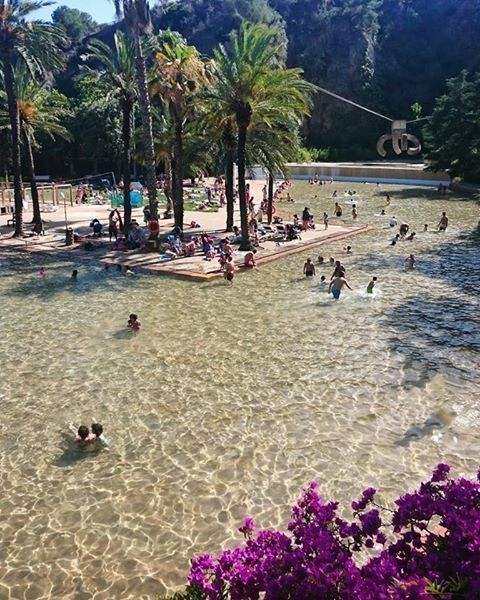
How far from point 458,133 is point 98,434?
179 feet

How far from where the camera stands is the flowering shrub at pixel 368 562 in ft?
13.9

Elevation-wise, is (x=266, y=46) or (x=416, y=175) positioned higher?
(x=266, y=46)

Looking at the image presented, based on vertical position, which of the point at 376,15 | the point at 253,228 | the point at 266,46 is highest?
the point at 376,15

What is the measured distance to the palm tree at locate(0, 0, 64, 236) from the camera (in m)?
28.9

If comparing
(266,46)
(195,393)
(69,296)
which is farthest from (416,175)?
(195,393)

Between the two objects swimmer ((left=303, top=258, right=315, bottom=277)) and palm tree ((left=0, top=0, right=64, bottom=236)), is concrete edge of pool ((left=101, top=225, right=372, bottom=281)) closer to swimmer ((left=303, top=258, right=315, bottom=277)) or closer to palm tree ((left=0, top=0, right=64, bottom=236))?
swimmer ((left=303, top=258, right=315, bottom=277))

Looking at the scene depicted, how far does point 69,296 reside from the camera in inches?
838

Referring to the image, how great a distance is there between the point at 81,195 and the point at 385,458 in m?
45.8

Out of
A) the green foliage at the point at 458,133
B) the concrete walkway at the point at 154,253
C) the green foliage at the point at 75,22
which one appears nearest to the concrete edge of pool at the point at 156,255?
the concrete walkway at the point at 154,253

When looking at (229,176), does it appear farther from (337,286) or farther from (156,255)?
(337,286)

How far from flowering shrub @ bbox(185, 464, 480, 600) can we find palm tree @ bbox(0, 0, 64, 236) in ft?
96.3

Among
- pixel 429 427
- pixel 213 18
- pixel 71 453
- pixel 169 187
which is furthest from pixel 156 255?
pixel 213 18

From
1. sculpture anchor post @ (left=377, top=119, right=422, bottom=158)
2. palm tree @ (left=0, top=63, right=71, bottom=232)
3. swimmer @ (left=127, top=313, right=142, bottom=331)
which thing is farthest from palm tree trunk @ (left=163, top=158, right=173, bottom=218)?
sculpture anchor post @ (left=377, top=119, right=422, bottom=158)

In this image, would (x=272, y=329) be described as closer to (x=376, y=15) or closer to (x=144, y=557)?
(x=144, y=557)
